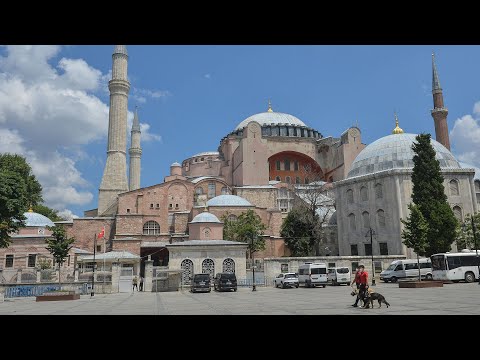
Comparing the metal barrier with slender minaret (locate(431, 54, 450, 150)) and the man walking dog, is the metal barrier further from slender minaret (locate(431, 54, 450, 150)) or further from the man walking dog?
slender minaret (locate(431, 54, 450, 150))

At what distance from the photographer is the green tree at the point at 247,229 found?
116 feet

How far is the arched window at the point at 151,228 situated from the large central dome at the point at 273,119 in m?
23.1

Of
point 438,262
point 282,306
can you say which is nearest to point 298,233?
point 438,262

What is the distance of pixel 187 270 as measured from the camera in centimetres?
2850

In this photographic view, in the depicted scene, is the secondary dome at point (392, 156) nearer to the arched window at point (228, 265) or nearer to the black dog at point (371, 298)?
the arched window at point (228, 265)

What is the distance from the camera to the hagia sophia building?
33.4 m

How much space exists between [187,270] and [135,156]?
35.2 m

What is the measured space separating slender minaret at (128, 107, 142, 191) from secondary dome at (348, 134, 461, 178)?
31.8 meters

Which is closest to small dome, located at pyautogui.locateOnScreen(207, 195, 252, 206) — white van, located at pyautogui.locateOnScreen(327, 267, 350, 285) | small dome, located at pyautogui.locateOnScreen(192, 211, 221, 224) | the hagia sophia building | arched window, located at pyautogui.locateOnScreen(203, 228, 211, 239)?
the hagia sophia building

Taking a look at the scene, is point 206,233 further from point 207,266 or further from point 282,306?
point 282,306

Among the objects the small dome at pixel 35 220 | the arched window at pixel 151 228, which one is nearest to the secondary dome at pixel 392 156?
the arched window at pixel 151 228
